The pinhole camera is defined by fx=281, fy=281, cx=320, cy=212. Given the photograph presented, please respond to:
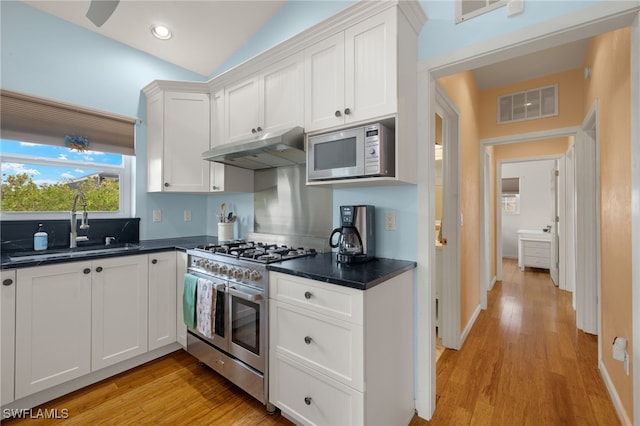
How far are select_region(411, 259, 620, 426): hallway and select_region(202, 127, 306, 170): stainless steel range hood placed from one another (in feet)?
6.50

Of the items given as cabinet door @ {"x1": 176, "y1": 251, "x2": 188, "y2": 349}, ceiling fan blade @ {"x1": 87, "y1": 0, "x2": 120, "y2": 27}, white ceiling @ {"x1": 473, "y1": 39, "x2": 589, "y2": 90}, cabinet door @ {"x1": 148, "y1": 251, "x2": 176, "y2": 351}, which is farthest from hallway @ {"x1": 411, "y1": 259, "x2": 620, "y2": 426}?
white ceiling @ {"x1": 473, "y1": 39, "x2": 589, "y2": 90}

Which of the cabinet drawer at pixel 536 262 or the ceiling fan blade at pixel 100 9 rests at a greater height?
the ceiling fan blade at pixel 100 9

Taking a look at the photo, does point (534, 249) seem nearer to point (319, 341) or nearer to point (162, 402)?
point (319, 341)

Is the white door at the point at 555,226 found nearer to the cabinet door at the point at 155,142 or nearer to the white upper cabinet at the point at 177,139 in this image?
the white upper cabinet at the point at 177,139

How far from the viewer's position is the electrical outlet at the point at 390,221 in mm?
1895

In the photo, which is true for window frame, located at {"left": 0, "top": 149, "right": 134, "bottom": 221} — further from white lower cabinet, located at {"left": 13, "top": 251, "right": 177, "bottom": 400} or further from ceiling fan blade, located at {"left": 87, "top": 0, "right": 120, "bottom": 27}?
ceiling fan blade, located at {"left": 87, "top": 0, "right": 120, "bottom": 27}

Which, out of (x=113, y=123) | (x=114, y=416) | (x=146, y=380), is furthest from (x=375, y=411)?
(x=113, y=123)

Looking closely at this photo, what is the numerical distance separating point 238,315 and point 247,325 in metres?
0.11

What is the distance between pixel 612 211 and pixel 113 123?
4.07m

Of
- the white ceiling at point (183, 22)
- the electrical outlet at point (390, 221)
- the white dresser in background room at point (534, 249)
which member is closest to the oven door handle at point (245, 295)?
the electrical outlet at point (390, 221)

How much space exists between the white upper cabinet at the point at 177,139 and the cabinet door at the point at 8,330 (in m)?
1.25

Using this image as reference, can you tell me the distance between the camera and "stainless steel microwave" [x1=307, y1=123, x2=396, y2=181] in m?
1.60

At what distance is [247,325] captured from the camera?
6.08ft

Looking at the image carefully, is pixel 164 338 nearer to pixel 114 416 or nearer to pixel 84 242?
pixel 114 416
